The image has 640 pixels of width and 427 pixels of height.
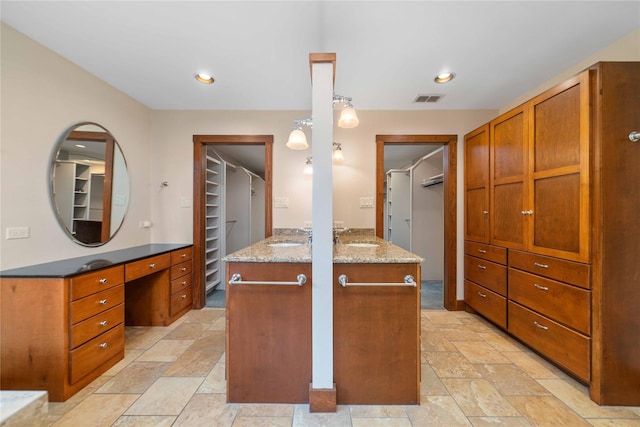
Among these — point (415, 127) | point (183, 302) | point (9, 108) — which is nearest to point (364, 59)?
point (415, 127)

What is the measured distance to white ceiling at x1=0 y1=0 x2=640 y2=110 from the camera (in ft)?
5.10

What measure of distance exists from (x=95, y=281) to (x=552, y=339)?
10.7 feet

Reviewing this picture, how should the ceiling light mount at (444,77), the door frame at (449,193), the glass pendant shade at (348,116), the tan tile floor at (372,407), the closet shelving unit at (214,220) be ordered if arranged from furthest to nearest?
the closet shelving unit at (214,220), the door frame at (449,193), the ceiling light mount at (444,77), the glass pendant shade at (348,116), the tan tile floor at (372,407)

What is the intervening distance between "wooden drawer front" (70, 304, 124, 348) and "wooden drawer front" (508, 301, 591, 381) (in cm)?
323

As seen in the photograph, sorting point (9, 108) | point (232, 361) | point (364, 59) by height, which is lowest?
point (232, 361)

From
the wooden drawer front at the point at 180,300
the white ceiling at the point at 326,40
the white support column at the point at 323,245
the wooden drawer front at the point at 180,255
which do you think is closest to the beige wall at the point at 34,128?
the white ceiling at the point at 326,40

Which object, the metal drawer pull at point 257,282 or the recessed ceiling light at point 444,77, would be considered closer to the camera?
the metal drawer pull at point 257,282

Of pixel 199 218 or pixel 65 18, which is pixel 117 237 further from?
pixel 65 18

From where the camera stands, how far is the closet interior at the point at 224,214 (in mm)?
3626

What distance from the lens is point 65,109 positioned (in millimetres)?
2029

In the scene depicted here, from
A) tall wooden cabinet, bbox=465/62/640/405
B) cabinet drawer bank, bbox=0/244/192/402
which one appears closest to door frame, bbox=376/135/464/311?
tall wooden cabinet, bbox=465/62/640/405

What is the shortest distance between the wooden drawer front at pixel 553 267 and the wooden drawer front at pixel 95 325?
128 inches

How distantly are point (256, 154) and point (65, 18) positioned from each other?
2.95 metres

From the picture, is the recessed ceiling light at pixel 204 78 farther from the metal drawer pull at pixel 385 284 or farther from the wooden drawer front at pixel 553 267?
the wooden drawer front at pixel 553 267
